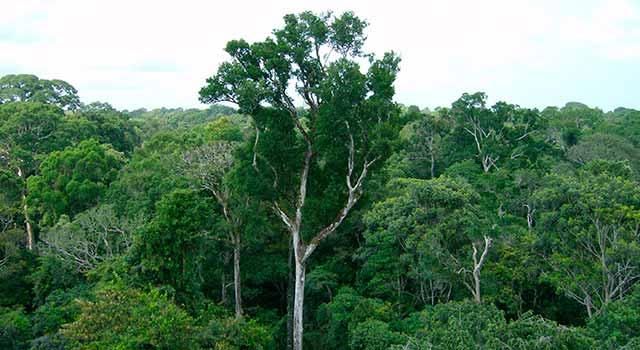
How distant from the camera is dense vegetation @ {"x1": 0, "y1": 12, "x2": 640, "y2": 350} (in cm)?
1078

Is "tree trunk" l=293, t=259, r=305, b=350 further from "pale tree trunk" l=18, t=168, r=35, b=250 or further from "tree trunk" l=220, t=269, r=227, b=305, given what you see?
"pale tree trunk" l=18, t=168, r=35, b=250

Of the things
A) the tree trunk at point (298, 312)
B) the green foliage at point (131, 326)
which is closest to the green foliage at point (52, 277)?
the green foliage at point (131, 326)

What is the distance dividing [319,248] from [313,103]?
6483mm

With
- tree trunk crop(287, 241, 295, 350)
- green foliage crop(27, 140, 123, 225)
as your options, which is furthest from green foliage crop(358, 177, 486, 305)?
green foliage crop(27, 140, 123, 225)

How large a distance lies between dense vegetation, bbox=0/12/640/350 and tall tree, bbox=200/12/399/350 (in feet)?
0.14

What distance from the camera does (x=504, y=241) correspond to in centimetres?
1578

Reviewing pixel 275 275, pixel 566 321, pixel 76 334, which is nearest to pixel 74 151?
pixel 275 275

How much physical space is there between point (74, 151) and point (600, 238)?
18.9m

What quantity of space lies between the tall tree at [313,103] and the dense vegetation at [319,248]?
0.04 m

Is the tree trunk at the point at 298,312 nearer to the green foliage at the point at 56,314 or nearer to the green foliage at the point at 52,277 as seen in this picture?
the green foliage at the point at 56,314

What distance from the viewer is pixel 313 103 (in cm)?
1373

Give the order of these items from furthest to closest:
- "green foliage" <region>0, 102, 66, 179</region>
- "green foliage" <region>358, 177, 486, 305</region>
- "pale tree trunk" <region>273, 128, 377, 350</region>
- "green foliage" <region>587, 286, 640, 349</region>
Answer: "green foliage" <region>0, 102, 66, 179</region> < "pale tree trunk" <region>273, 128, 377, 350</region> < "green foliage" <region>358, 177, 486, 305</region> < "green foliage" <region>587, 286, 640, 349</region>

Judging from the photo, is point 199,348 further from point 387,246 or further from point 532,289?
point 532,289

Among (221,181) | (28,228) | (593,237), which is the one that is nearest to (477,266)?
(593,237)
